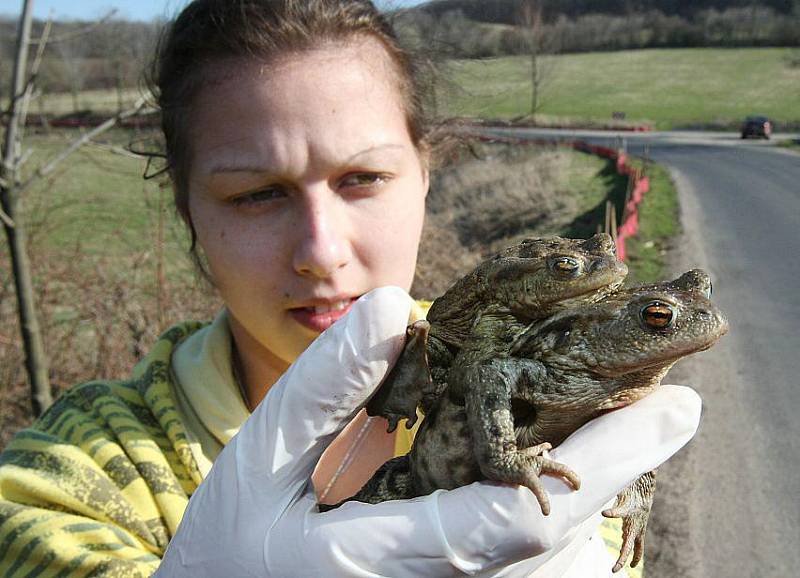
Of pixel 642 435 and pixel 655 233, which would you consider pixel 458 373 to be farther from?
pixel 655 233

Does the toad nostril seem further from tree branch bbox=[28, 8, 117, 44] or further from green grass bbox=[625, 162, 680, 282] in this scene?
green grass bbox=[625, 162, 680, 282]

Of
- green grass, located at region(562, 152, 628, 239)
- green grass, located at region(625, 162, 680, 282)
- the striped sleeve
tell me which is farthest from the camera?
green grass, located at region(562, 152, 628, 239)

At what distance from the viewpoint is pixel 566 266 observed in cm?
146

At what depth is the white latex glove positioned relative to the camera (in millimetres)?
1648

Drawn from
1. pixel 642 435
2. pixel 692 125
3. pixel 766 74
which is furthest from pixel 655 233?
pixel 692 125

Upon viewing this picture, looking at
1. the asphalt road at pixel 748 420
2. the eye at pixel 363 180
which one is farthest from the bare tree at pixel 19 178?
the asphalt road at pixel 748 420

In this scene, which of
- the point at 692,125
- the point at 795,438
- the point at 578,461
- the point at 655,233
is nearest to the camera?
the point at 578,461

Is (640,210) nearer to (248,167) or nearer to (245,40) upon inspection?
(245,40)

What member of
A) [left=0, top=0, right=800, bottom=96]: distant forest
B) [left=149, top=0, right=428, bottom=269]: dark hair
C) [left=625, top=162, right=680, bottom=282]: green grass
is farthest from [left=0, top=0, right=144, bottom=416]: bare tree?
[left=625, top=162, right=680, bottom=282]: green grass

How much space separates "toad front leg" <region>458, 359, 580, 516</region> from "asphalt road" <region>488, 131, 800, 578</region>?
195 centimetres

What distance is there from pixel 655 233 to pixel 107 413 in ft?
28.9

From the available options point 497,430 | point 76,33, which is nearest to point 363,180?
point 497,430

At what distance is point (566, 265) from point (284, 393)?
3.14 ft

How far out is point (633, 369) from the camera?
1513 mm
